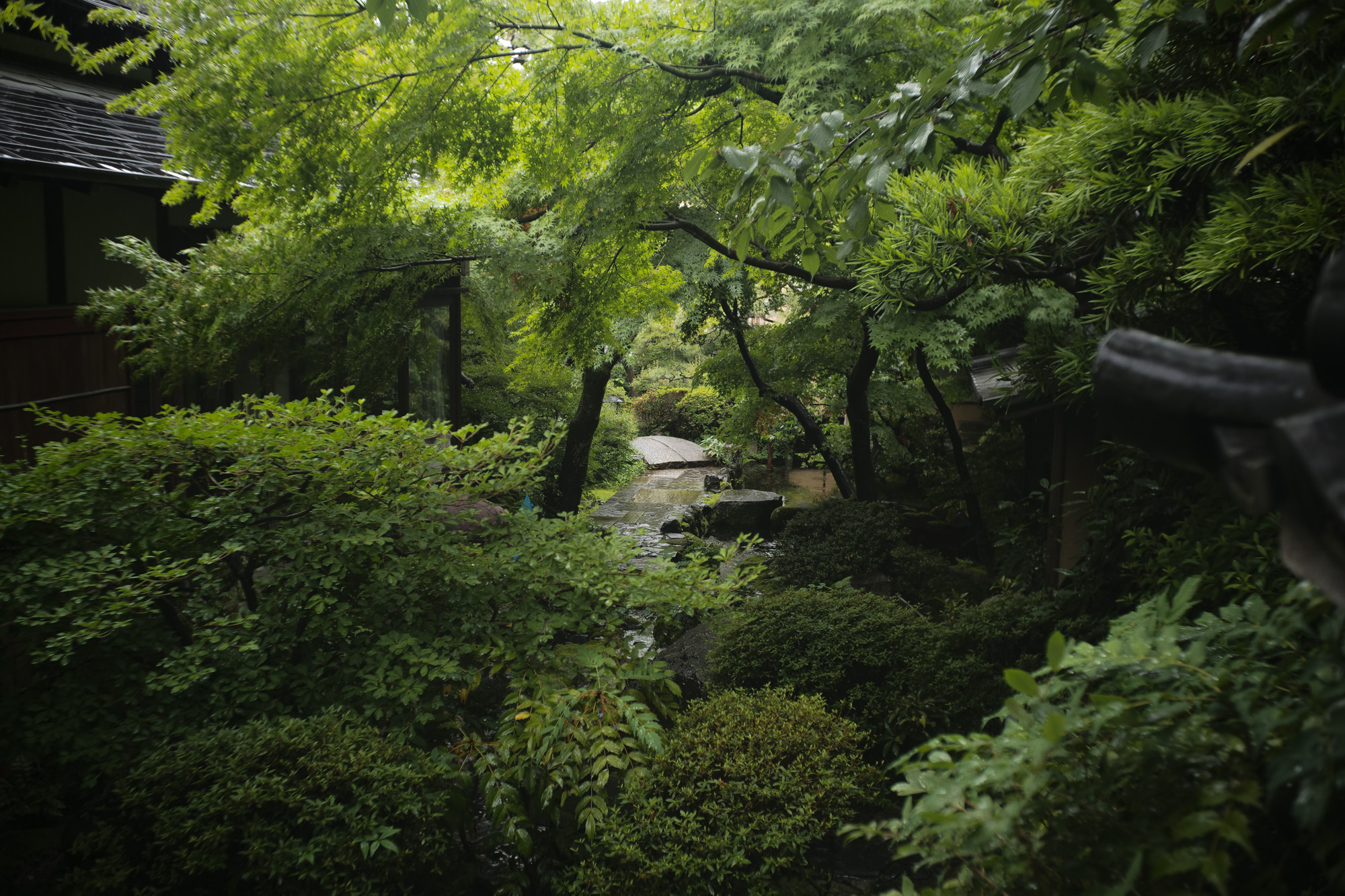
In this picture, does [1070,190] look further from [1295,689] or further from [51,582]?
[51,582]

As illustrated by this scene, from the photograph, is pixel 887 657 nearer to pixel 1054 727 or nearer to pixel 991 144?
pixel 991 144

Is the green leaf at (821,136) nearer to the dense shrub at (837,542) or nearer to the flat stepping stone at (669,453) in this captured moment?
the dense shrub at (837,542)

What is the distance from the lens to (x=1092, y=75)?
221 cm

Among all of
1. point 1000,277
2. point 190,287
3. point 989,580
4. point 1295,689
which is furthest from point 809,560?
point 1295,689

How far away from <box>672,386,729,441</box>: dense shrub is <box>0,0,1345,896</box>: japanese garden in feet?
40.7

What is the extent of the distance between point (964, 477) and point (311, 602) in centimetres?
734

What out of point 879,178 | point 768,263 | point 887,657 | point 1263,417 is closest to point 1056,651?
point 1263,417

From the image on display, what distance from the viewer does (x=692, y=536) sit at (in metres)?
7.69

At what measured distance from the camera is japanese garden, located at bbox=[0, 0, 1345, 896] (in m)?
1.44

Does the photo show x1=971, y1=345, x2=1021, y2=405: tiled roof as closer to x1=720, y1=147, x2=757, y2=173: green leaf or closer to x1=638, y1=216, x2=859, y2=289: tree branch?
x1=638, y1=216, x2=859, y2=289: tree branch

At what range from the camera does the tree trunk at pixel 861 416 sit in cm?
918

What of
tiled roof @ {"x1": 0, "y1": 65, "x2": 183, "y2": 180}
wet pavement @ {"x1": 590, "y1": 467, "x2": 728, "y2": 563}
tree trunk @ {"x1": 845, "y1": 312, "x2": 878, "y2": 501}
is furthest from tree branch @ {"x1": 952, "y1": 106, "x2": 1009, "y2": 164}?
wet pavement @ {"x1": 590, "y1": 467, "x2": 728, "y2": 563}

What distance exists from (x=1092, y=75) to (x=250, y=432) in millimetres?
4221

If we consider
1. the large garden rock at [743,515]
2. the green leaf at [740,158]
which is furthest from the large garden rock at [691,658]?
the large garden rock at [743,515]
